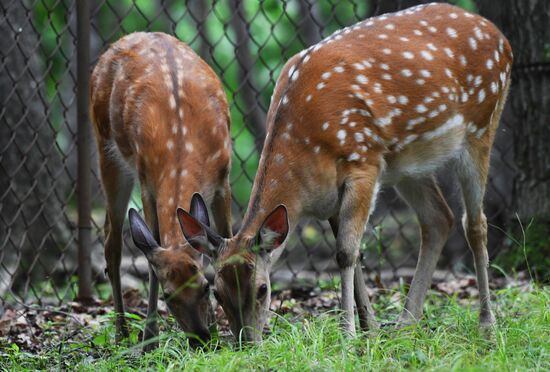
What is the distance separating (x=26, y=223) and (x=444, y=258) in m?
4.24

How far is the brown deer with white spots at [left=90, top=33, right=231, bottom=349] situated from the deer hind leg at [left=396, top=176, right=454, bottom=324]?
119 cm

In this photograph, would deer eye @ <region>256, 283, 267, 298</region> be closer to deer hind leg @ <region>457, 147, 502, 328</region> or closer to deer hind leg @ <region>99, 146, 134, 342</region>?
deer hind leg @ <region>457, 147, 502, 328</region>

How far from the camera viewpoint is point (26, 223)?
25.8ft

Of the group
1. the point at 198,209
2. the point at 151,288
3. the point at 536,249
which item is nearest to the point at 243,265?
the point at 198,209

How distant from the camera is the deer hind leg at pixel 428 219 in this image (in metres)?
6.43

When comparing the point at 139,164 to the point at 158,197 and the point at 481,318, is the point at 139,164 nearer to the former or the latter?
the point at 158,197

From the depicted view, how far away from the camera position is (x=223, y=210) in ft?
20.6

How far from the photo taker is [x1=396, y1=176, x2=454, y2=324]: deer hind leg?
6.43 metres

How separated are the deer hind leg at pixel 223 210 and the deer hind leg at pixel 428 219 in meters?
1.14

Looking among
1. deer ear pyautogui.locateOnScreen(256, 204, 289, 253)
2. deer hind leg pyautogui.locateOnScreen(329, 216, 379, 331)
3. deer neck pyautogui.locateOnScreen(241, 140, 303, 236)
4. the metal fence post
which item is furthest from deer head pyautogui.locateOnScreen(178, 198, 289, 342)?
the metal fence post

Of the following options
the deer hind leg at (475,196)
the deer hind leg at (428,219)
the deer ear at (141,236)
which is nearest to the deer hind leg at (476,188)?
the deer hind leg at (475,196)

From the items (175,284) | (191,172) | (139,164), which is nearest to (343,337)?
(175,284)

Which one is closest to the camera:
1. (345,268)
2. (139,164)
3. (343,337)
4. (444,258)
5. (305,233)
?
(343,337)

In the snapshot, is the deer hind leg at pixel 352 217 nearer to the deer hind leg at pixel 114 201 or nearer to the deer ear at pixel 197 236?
the deer ear at pixel 197 236
